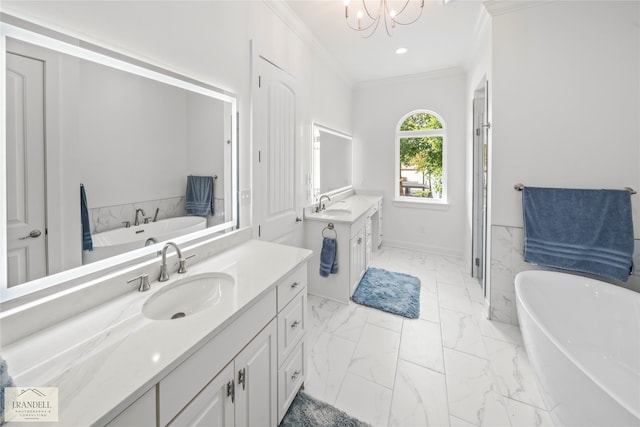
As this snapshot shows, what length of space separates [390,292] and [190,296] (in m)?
2.13

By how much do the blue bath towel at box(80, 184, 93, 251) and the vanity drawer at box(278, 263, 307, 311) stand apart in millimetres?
797

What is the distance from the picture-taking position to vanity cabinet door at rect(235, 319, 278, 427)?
102cm

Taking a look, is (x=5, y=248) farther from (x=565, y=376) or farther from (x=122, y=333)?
(x=565, y=376)

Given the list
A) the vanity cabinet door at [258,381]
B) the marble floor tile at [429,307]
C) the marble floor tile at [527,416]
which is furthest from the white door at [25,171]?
the marble floor tile at [429,307]

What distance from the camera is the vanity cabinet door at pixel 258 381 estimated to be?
102cm

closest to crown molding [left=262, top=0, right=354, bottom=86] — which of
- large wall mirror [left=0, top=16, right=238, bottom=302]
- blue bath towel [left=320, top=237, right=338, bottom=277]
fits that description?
large wall mirror [left=0, top=16, right=238, bottom=302]

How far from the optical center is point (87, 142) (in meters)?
1.02

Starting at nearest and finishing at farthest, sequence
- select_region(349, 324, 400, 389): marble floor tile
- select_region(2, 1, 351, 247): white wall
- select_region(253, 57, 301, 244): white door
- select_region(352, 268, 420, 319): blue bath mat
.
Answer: select_region(2, 1, 351, 247): white wall
select_region(349, 324, 400, 389): marble floor tile
select_region(253, 57, 301, 244): white door
select_region(352, 268, 420, 319): blue bath mat

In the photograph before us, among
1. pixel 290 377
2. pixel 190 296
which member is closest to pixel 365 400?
pixel 290 377

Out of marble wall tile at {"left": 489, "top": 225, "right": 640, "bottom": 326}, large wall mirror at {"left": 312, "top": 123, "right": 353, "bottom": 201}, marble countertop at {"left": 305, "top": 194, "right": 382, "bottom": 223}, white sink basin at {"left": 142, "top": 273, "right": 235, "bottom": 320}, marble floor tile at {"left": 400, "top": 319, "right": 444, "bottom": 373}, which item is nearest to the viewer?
white sink basin at {"left": 142, "top": 273, "right": 235, "bottom": 320}

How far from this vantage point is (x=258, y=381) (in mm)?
1126

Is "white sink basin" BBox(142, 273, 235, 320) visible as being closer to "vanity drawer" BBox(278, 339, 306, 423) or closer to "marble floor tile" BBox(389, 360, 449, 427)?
"vanity drawer" BBox(278, 339, 306, 423)

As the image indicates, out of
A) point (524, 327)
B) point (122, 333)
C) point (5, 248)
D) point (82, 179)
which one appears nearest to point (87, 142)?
point (82, 179)

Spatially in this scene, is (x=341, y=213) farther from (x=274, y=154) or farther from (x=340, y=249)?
(x=274, y=154)
